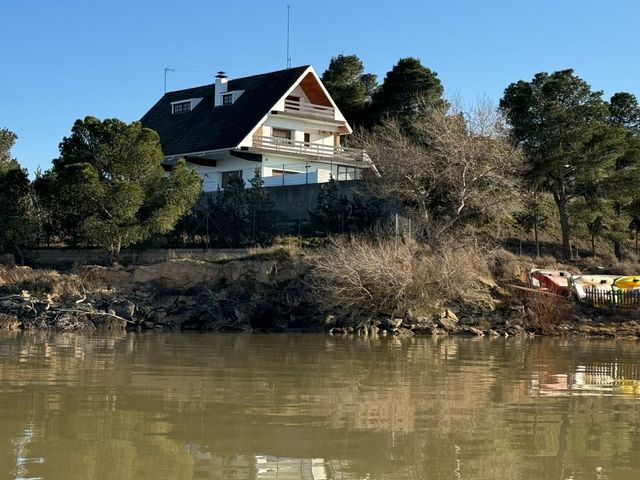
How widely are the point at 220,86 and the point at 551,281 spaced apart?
29028mm

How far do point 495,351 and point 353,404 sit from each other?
37.8 ft

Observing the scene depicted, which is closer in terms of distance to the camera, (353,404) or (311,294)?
(353,404)

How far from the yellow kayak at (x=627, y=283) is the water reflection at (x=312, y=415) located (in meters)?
10.5

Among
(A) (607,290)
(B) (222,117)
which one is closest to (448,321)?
(A) (607,290)

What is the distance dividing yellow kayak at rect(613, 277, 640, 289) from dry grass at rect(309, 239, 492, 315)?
18.5 feet

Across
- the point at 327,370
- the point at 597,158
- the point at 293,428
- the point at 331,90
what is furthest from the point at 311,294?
the point at 331,90

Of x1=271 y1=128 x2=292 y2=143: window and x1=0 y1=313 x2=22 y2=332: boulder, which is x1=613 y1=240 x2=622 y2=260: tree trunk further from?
x1=0 y1=313 x2=22 y2=332: boulder

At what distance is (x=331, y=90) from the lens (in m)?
60.5

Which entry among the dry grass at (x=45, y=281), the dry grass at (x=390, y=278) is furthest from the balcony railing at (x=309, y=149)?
the dry grass at (x=45, y=281)

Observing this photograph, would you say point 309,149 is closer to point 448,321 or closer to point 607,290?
point 448,321

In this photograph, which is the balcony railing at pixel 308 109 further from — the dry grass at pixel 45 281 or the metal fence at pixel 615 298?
the metal fence at pixel 615 298

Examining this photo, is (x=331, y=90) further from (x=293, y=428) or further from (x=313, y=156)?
(x=293, y=428)

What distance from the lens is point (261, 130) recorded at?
4975 centimetres

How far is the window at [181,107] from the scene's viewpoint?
5612 centimetres
